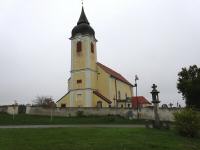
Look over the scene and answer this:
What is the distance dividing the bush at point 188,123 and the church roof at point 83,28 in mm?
34860

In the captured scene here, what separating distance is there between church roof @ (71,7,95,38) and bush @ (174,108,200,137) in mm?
34860

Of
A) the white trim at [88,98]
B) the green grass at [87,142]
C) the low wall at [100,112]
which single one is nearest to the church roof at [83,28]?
the white trim at [88,98]

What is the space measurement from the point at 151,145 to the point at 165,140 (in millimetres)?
2234

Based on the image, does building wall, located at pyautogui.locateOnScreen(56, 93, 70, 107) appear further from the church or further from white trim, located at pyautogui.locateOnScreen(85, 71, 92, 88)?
white trim, located at pyautogui.locateOnScreen(85, 71, 92, 88)

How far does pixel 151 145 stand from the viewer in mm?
14578

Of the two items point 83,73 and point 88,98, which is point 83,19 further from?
point 88,98

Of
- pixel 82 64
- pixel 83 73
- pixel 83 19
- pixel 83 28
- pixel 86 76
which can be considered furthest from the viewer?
pixel 83 19

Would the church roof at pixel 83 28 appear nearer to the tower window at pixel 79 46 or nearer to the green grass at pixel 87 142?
the tower window at pixel 79 46

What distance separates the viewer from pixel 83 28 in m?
53.5

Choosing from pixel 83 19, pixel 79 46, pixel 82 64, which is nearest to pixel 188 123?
pixel 82 64

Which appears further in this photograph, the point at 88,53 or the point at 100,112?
the point at 88,53

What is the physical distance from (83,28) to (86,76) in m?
7.88

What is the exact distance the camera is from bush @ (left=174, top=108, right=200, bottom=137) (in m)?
19.9

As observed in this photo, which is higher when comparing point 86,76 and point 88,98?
point 86,76
